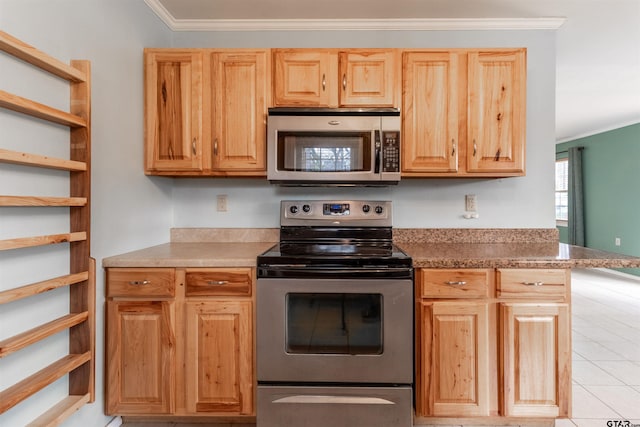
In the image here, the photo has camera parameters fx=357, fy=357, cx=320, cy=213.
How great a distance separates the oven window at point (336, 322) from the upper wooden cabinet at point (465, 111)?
87cm

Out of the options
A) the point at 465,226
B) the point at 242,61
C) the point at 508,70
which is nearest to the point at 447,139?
the point at 508,70

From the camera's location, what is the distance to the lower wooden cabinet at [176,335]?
1.76 meters

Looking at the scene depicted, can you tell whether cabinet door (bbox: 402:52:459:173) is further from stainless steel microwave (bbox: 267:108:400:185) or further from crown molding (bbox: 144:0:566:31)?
crown molding (bbox: 144:0:566:31)

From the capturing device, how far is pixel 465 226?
8.01 feet

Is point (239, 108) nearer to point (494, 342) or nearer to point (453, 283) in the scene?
point (453, 283)

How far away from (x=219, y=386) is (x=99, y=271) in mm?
817

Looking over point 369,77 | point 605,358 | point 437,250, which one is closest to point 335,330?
point 437,250

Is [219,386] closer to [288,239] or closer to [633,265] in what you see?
[288,239]

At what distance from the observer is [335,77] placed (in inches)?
82.9

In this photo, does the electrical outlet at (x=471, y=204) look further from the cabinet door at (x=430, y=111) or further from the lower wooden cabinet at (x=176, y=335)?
the lower wooden cabinet at (x=176, y=335)

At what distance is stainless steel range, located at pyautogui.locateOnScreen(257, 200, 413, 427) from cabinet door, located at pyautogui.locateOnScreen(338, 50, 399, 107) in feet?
3.12

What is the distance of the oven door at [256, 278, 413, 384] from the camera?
1725 mm

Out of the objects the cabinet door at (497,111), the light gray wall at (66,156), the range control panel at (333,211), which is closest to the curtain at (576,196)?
the cabinet door at (497,111)

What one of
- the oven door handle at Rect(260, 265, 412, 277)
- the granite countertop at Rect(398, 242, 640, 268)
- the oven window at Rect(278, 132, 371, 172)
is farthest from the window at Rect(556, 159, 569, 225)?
the oven door handle at Rect(260, 265, 412, 277)
